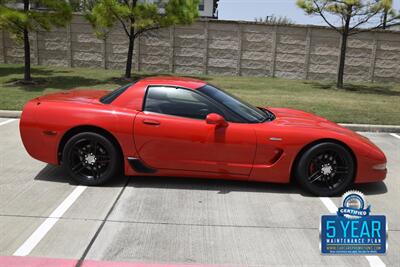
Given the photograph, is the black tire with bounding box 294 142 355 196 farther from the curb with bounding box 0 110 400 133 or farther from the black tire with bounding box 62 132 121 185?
the curb with bounding box 0 110 400 133

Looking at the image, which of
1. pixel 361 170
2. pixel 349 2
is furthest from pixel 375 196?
pixel 349 2

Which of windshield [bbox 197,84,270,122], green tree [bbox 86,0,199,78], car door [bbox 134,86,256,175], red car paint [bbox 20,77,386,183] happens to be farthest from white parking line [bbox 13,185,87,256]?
green tree [bbox 86,0,199,78]

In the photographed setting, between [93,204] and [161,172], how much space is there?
2.92 feet

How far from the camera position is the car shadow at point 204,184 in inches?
200

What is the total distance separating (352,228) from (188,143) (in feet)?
7.53

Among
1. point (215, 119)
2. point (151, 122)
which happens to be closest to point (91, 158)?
point (151, 122)

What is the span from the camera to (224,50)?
19.6 m

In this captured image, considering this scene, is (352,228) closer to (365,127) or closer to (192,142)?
(192,142)

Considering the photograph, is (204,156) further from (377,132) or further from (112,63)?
(112,63)

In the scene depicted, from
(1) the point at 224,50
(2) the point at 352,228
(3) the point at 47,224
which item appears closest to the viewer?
(2) the point at 352,228

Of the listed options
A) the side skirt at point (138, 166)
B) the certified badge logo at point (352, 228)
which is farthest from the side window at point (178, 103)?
the certified badge logo at point (352, 228)

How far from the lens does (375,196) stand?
5.06 metres

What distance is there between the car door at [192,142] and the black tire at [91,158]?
13.5 inches

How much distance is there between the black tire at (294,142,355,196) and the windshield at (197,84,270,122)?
74cm
